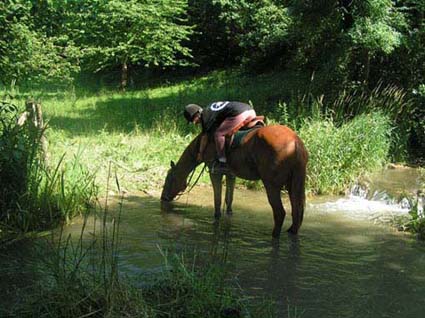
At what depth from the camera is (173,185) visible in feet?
30.4

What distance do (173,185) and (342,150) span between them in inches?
144

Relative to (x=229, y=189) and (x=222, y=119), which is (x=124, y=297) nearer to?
(x=222, y=119)

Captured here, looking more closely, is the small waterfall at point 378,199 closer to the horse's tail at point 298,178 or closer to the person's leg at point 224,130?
the horse's tail at point 298,178

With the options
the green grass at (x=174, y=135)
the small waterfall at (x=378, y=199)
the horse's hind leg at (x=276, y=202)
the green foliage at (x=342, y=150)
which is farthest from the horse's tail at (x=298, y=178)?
the green foliage at (x=342, y=150)

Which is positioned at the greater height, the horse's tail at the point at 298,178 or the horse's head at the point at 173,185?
the horse's tail at the point at 298,178

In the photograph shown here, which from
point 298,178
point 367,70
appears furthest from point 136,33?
point 298,178

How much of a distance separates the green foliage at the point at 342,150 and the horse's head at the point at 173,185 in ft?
8.68

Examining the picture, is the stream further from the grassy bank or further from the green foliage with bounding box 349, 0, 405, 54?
the green foliage with bounding box 349, 0, 405, 54

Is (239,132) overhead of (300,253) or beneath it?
overhead

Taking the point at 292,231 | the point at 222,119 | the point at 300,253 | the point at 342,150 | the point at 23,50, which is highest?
the point at 23,50

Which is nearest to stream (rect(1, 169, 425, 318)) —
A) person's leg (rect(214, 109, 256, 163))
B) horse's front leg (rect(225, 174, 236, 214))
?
horse's front leg (rect(225, 174, 236, 214))

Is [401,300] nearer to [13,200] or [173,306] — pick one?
[173,306]

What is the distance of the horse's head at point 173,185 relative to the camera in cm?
920

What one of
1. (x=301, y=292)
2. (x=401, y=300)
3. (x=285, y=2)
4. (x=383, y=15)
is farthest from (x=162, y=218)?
(x=285, y=2)
